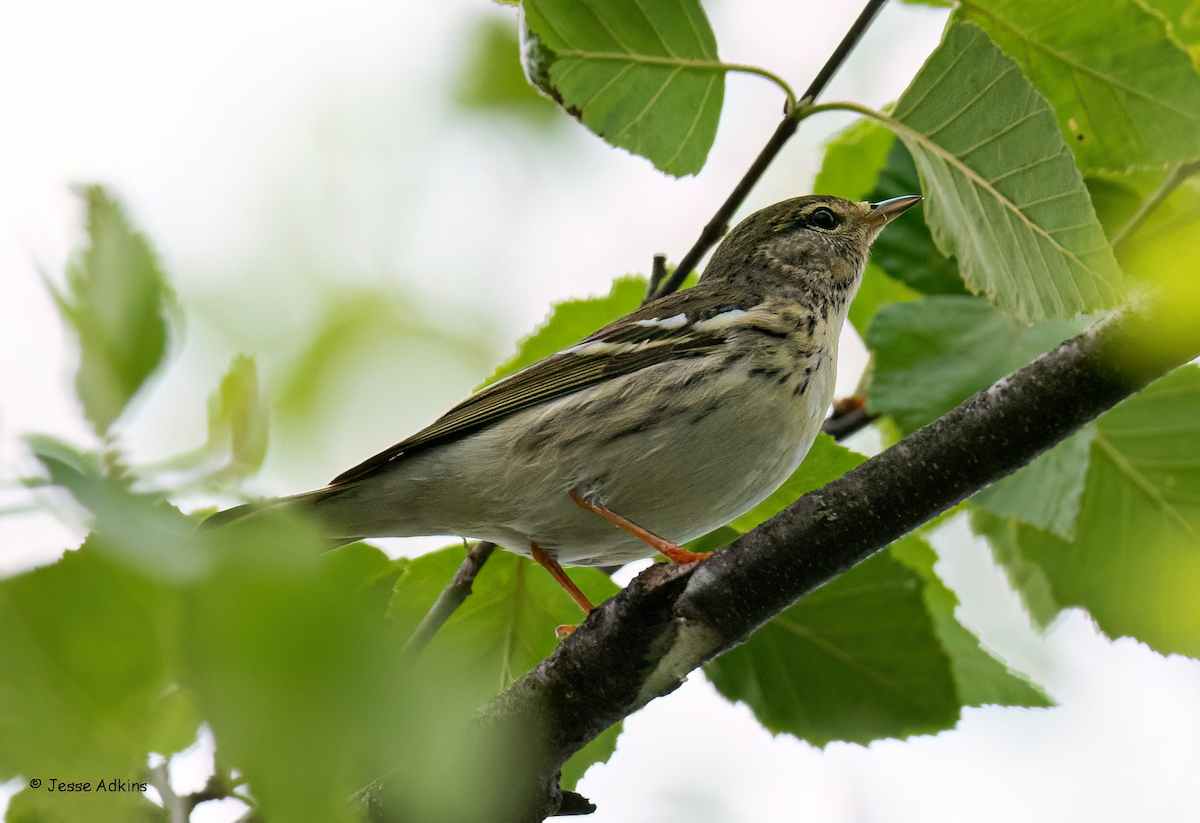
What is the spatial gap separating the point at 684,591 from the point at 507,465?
1.08 metres

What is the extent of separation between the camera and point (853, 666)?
7.34ft

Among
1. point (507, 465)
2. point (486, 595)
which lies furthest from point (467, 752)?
point (507, 465)

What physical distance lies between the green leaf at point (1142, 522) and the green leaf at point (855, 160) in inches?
38.8

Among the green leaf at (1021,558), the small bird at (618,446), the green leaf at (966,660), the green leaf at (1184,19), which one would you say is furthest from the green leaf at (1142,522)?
the green leaf at (1184,19)

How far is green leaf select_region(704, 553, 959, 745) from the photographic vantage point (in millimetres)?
2186

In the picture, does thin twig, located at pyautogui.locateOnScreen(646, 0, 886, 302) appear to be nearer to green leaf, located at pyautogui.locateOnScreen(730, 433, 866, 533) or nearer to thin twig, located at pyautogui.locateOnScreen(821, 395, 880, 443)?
green leaf, located at pyautogui.locateOnScreen(730, 433, 866, 533)

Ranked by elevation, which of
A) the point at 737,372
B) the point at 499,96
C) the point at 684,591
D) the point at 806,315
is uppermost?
the point at 499,96

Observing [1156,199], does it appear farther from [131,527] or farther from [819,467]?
[131,527]

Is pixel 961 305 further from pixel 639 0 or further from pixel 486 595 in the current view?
pixel 486 595

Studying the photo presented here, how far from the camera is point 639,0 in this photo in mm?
2068

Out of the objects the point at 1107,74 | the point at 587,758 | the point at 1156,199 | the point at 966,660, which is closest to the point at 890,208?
the point at 1156,199

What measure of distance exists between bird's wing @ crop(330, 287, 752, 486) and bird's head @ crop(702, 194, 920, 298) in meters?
0.62

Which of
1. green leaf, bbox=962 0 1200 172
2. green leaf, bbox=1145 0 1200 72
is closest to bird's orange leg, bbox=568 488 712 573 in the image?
green leaf, bbox=962 0 1200 172

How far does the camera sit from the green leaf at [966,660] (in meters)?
2.48
